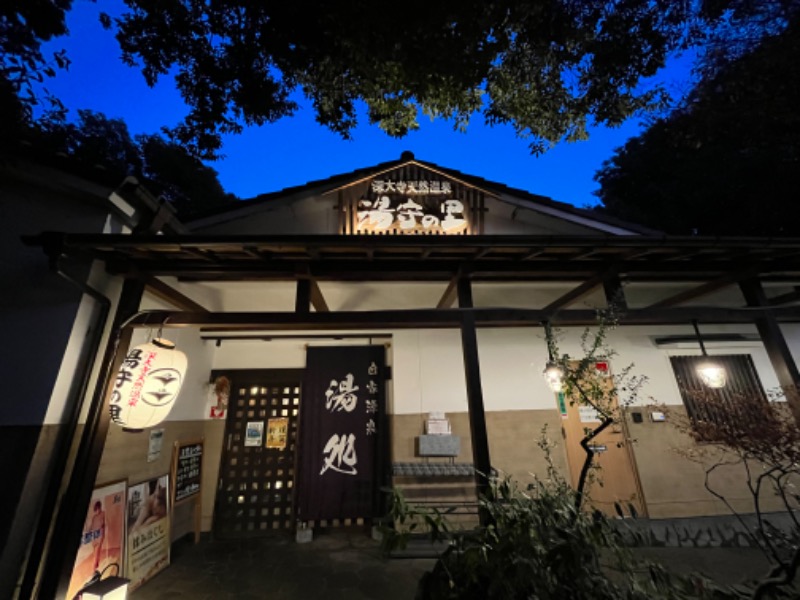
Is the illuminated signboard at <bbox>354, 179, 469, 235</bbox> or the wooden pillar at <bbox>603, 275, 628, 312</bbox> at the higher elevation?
Answer: the illuminated signboard at <bbox>354, 179, 469, 235</bbox>

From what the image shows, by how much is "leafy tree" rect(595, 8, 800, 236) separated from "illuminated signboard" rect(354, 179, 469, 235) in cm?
728

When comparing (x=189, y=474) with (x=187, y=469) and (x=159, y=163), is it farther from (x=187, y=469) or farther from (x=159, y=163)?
(x=159, y=163)

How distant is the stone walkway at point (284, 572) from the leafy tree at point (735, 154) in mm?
11317

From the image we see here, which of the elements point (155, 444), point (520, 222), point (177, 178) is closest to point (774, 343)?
point (520, 222)

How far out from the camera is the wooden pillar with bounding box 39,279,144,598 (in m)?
3.31

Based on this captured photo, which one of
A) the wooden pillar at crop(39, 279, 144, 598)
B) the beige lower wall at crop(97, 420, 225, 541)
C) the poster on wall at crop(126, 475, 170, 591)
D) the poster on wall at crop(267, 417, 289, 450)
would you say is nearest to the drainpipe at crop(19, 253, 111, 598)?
the wooden pillar at crop(39, 279, 144, 598)

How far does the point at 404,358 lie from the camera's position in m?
6.91

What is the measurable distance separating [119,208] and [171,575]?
556cm

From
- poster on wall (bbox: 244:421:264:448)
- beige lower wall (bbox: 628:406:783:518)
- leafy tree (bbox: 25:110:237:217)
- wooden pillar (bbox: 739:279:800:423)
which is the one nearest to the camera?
wooden pillar (bbox: 739:279:800:423)

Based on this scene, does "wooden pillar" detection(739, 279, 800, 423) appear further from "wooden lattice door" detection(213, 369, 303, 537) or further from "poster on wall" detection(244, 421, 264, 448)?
"poster on wall" detection(244, 421, 264, 448)

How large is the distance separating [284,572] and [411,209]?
269 inches

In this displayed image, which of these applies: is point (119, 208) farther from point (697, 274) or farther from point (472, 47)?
point (697, 274)

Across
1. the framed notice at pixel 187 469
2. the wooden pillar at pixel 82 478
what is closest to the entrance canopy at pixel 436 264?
the wooden pillar at pixel 82 478

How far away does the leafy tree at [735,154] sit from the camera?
25.2 feet
